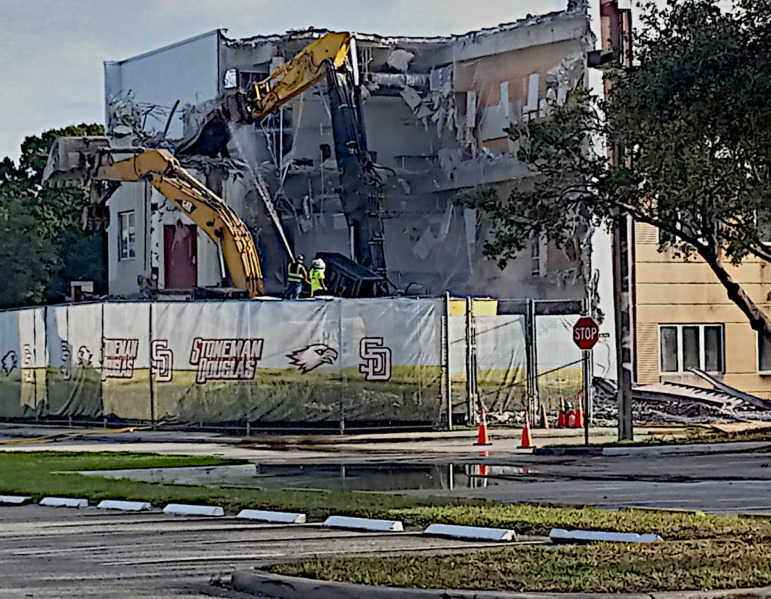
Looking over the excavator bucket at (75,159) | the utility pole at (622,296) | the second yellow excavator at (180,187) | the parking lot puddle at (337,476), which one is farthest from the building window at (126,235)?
the parking lot puddle at (337,476)

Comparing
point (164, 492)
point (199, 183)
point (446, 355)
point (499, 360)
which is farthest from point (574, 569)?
point (199, 183)

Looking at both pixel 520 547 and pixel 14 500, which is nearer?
pixel 520 547

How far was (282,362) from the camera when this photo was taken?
31625 millimetres

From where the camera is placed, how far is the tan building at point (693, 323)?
41750 millimetres

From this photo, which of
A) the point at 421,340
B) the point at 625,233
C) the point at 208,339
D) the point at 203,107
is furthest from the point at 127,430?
the point at 203,107

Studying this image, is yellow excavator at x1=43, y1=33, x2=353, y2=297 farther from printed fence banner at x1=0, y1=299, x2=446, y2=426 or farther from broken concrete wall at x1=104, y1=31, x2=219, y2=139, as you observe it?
broken concrete wall at x1=104, y1=31, x2=219, y2=139

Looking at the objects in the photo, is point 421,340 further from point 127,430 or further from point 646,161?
point 646,161

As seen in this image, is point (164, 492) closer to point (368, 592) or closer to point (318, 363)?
point (368, 592)

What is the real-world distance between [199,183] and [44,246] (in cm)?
3052

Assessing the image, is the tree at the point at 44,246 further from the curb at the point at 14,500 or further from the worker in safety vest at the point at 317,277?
the curb at the point at 14,500

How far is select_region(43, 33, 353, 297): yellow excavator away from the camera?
37.0 meters

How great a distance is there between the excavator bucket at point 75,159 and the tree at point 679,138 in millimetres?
14880

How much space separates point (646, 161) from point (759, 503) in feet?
31.1

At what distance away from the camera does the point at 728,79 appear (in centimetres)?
1978
